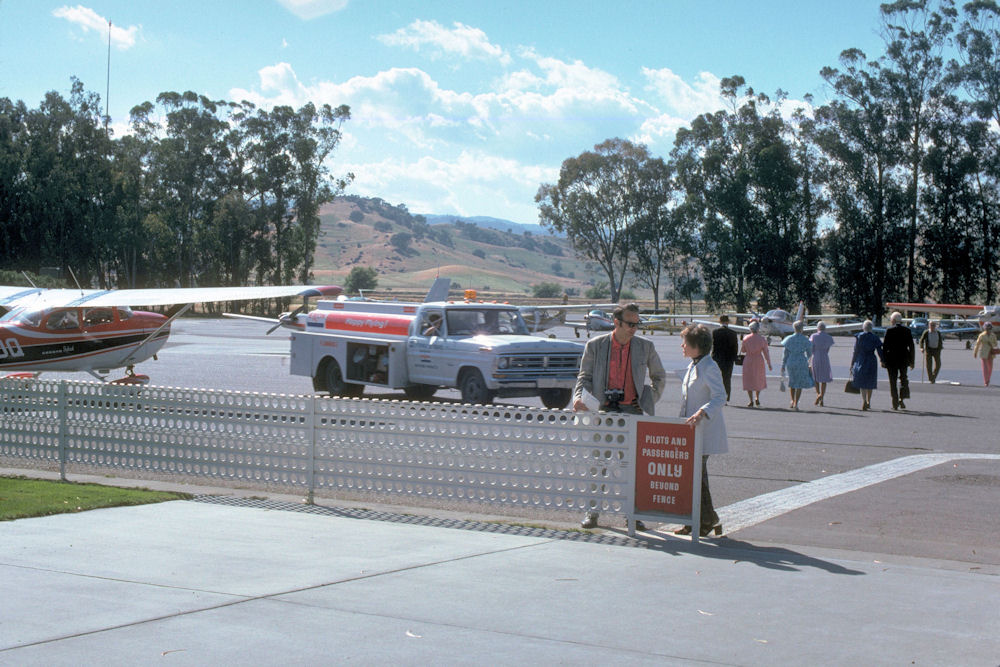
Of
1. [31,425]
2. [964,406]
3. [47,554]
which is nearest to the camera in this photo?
[47,554]

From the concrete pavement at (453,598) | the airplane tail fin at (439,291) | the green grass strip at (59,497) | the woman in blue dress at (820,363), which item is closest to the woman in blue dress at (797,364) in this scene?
the woman in blue dress at (820,363)

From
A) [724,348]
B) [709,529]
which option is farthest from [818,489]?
[724,348]

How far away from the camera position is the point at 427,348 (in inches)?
733

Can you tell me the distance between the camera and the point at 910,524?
8836mm

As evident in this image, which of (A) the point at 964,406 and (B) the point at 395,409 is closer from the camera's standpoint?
(B) the point at 395,409

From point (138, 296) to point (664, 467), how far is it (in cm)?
1117

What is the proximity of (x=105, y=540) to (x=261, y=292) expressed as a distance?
753cm

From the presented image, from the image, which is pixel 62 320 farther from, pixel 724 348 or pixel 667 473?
pixel 667 473

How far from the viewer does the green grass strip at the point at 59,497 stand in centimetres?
835

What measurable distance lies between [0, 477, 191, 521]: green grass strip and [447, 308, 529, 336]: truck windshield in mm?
9452

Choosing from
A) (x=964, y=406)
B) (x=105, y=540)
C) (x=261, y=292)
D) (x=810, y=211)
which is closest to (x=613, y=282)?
(x=810, y=211)

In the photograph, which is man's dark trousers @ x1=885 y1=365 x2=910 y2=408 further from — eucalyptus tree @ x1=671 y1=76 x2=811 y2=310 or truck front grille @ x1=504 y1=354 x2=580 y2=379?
eucalyptus tree @ x1=671 y1=76 x2=811 y2=310

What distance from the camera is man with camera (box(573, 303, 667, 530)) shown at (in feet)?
28.0

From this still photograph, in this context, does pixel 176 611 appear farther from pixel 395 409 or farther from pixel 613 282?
pixel 613 282
